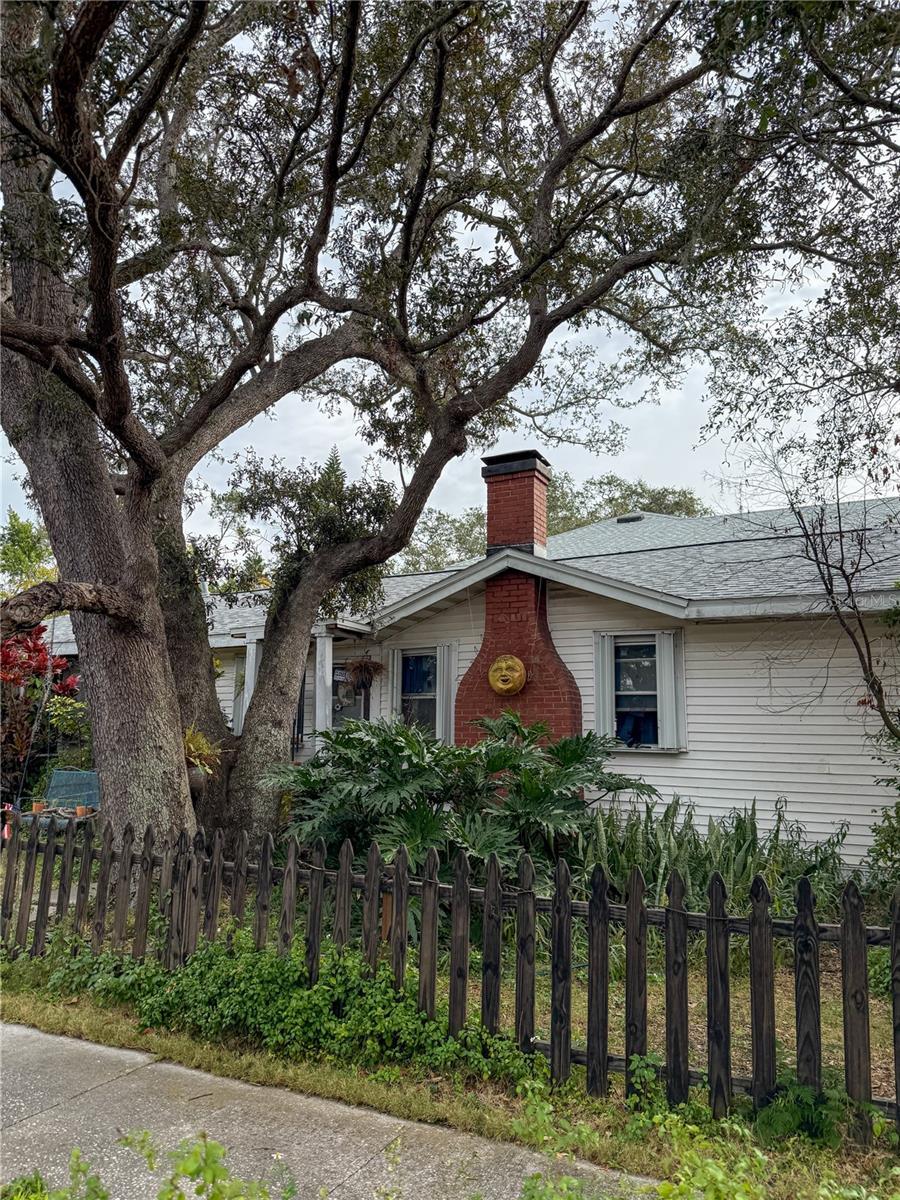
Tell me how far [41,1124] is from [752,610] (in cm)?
779

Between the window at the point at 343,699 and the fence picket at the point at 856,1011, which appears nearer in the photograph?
the fence picket at the point at 856,1011

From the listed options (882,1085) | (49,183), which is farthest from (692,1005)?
(49,183)

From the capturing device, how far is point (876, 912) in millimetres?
7348

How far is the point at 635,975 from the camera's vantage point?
3885 mm

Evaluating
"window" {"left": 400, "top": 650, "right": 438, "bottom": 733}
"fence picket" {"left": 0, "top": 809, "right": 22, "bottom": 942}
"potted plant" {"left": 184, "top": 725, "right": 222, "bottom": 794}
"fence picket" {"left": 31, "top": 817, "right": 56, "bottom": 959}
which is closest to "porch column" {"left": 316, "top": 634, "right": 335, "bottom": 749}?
"window" {"left": 400, "top": 650, "right": 438, "bottom": 733}

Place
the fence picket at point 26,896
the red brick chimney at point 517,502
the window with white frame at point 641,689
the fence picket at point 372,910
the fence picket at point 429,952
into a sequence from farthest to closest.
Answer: the red brick chimney at point 517,502 < the window with white frame at point 641,689 < the fence picket at point 26,896 < the fence picket at point 372,910 < the fence picket at point 429,952

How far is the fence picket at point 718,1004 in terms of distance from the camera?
3641mm

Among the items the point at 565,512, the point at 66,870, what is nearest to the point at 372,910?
the point at 66,870

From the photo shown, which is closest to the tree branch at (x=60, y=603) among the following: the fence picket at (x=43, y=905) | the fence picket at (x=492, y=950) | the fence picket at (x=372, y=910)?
the fence picket at (x=43, y=905)

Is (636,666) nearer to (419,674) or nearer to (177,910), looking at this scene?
(419,674)

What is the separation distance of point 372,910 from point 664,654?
6221 mm

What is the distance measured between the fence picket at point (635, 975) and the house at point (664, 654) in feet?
18.5

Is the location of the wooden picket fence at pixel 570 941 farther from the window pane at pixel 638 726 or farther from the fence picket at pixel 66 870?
the window pane at pixel 638 726

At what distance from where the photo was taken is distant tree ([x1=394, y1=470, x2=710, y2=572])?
31.9 m
